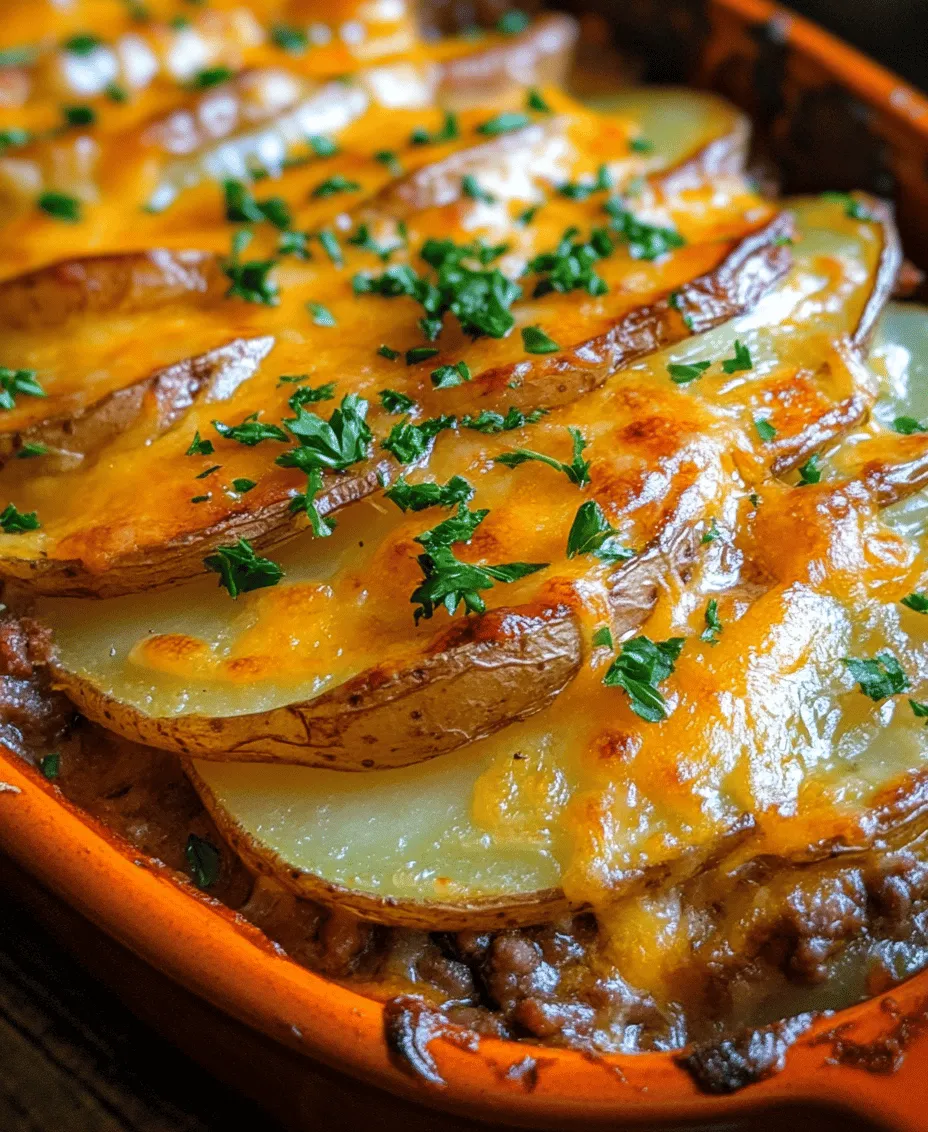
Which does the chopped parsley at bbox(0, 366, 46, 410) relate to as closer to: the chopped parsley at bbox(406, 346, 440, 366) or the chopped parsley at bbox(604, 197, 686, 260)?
the chopped parsley at bbox(406, 346, 440, 366)

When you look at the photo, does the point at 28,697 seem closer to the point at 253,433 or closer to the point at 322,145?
the point at 253,433

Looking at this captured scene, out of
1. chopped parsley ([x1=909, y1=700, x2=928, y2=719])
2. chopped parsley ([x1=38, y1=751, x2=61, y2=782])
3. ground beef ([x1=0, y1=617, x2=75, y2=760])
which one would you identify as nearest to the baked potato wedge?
ground beef ([x1=0, y1=617, x2=75, y2=760])

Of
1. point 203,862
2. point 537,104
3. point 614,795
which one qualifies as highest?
point 537,104

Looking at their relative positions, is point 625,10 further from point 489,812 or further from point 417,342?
point 489,812

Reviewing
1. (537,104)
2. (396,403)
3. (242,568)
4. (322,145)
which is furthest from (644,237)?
(242,568)

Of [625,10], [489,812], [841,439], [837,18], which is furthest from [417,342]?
[837,18]
